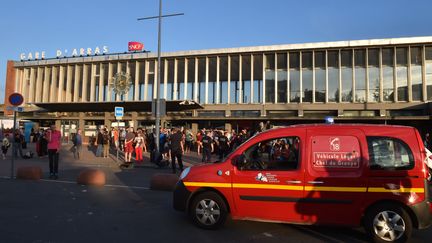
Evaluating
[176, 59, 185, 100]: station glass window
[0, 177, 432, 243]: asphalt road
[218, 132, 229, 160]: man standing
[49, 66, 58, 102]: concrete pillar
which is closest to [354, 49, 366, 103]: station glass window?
[176, 59, 185, 100]: station glass window

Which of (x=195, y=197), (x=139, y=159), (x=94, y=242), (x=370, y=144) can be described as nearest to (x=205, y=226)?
(x=195, y=197)

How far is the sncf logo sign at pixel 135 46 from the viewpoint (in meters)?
43.0

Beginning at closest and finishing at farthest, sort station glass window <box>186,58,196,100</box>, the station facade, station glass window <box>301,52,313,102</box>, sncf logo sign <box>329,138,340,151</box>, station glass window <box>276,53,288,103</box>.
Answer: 1. sncf logo sign <box>329,138,340,151</box>
2. the station facade
3. station glass window <box>301,52,313,102</box>
4. station glass window <box>276,53,288,103</box>
5. station glass window <box>186,58,196,100</box>

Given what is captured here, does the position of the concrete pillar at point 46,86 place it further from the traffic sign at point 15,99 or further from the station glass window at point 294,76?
the traffic sign at point 15,99

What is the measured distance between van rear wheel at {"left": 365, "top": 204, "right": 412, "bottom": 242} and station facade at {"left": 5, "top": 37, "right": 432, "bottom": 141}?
27205 millimetres

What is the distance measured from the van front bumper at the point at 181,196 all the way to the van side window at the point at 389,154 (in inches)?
116

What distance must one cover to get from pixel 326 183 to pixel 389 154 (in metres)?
1.04

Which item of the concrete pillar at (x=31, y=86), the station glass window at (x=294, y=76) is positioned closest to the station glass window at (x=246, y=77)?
the station glass window at (x=294, y=76)

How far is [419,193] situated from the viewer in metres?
5.38

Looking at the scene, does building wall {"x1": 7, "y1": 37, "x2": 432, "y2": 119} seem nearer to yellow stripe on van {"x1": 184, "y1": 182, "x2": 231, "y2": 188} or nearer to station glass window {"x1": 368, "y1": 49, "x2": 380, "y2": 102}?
station glass window {"x1": 368, "y1": 49, "x2": 380, "y2": 102}

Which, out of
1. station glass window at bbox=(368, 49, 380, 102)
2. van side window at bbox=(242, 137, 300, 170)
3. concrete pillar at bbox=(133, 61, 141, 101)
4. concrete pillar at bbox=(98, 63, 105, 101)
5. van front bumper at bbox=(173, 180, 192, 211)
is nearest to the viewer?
van side window at bbox=(242, 137, 300, 170)

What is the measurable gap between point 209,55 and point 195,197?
34.2 m

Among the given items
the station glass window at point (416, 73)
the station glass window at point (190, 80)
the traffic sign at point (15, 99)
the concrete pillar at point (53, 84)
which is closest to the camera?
the traffic sign at point (15, 99)

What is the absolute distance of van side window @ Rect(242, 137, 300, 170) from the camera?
19.4 ft
